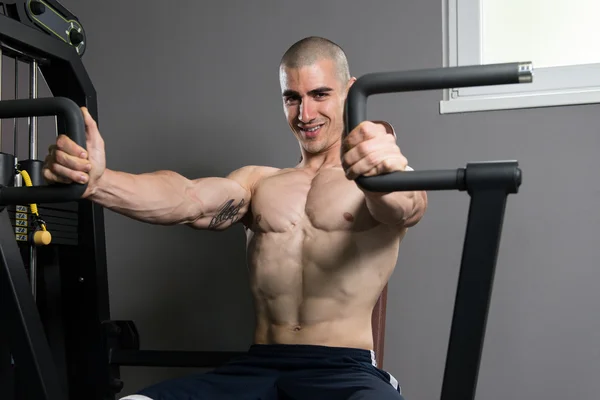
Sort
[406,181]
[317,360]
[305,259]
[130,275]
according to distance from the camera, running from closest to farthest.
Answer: [406,181], [317,360], [305,259], [130,275]

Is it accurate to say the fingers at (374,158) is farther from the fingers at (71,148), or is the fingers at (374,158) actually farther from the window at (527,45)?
the window at (527,45)

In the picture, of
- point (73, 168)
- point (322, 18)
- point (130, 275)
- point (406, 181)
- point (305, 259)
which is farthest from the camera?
point (130, 275)

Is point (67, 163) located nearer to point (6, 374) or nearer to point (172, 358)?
point (6, 374)

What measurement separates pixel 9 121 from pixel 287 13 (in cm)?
136

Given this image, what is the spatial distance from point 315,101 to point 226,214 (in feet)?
1.36

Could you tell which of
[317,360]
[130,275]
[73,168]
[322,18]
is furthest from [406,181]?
[130,275]

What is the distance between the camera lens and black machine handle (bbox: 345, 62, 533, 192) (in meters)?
1.11

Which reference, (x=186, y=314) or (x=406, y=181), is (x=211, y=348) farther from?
(x=406, y=181)

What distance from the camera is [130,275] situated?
10.1ft

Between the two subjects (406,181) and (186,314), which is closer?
(406,181)

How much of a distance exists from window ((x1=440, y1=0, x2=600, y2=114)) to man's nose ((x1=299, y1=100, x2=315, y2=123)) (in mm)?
761

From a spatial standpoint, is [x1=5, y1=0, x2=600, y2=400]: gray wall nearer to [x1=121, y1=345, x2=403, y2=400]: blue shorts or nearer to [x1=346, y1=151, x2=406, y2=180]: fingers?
[x1=121, y1=345, x2=403, y2=400]: blue shorts

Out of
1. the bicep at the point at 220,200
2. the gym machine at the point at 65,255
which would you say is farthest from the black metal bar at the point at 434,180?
the gym machine at the point at 65,255

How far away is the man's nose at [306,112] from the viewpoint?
6.81ft
